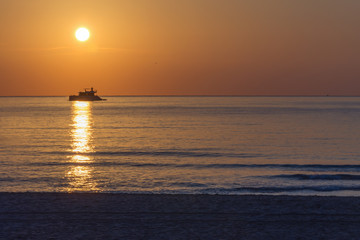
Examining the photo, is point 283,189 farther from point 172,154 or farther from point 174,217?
point 172,154

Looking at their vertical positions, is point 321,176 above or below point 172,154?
below

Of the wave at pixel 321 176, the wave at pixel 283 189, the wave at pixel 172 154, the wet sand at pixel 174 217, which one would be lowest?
the wave at pixel 283 189

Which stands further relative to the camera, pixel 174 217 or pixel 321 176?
pixel 321 176

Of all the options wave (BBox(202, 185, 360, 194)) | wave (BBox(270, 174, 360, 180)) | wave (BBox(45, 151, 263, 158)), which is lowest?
wave (BBox(202, 185, 360, 194))

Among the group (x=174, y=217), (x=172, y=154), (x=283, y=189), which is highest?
(x=174, y=217)

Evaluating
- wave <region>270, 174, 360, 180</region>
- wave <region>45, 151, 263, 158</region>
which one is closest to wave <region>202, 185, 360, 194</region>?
wave <region>270, 174, 360, 180</region>

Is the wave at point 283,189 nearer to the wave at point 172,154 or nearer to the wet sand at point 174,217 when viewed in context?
the wet sand at point 174,217

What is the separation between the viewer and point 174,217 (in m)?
8.48

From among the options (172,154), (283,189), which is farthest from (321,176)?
(172,154)

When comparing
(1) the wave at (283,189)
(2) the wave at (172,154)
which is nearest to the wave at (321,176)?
(1) the wave at (283,189)

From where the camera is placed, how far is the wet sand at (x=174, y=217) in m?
7.41

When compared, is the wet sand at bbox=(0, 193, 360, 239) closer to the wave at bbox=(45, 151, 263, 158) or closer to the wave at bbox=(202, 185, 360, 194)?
the wave at bbox=(202, 185, 360, 194)

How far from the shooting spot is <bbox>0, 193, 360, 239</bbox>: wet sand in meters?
7.41

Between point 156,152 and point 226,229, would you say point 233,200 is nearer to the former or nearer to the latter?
point 226,229
